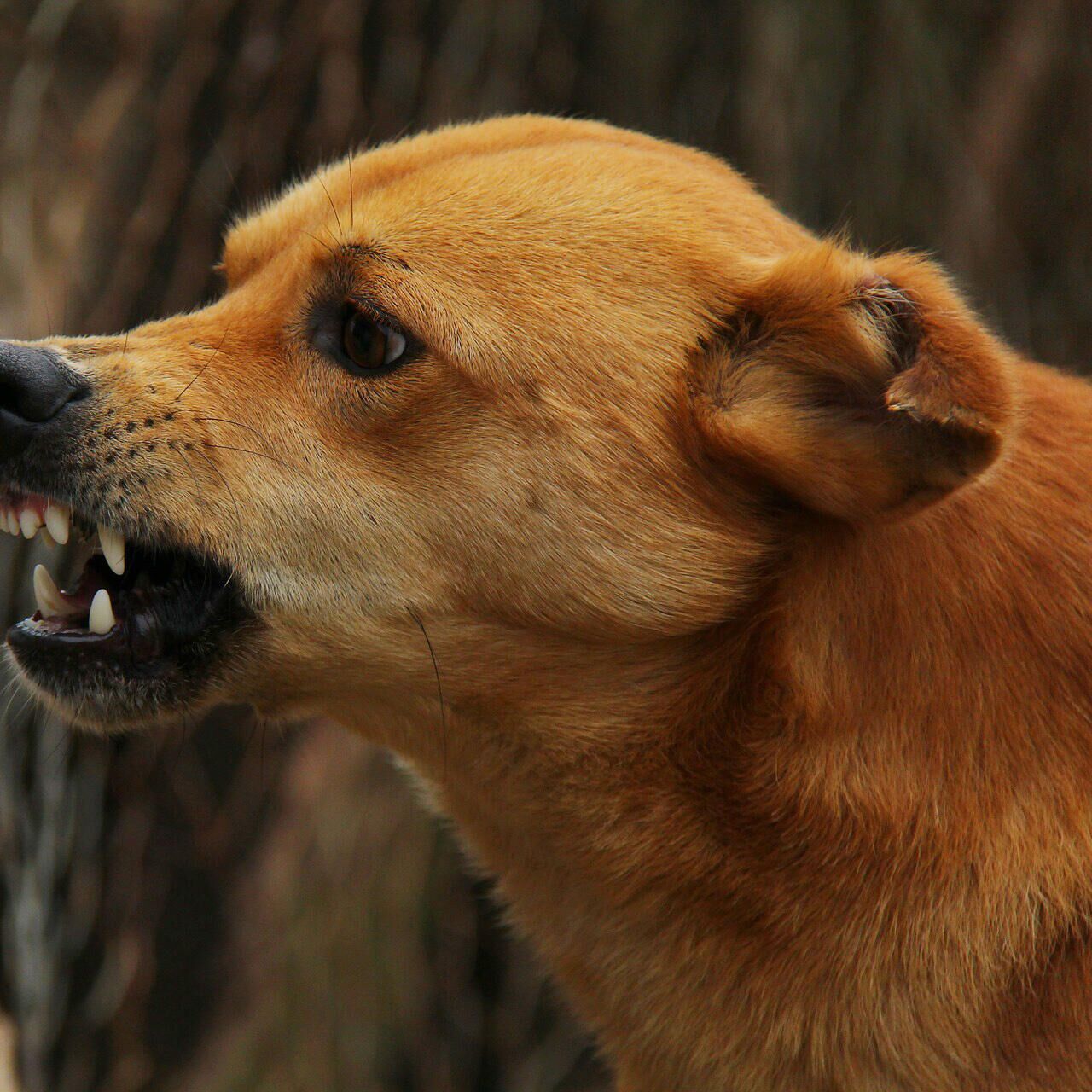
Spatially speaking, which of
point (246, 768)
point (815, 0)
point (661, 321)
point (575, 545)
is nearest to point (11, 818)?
point (246, 768)

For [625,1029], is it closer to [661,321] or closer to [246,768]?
[661,321]

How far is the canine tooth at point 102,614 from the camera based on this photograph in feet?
8.70

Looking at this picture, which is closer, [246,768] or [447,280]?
[447,280]

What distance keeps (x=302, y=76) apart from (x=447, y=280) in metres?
2.20

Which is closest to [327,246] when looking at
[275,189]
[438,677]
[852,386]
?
[438,677]

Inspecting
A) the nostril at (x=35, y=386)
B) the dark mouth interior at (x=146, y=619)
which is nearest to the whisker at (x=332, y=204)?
the nostril at (x=35, y=386)

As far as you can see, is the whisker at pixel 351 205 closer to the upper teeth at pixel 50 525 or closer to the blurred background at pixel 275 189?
the upper teeth at pixel 50 525

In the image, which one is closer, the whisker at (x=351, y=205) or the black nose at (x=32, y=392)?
the black nose at (x=32, y=392)

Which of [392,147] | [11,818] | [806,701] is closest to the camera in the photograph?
[806,701]

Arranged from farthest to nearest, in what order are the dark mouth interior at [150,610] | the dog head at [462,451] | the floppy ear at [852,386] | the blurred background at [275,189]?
the blurred background at [275,189]
the dark mouth interior at [150,610]
the dog head at [462,451]
the floppy ear at [852,386]

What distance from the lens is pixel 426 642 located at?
8.48ft

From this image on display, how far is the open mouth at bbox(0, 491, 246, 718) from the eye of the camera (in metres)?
2.65

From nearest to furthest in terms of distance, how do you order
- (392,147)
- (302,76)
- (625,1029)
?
(625,1029) → (392,147) → (302,76)

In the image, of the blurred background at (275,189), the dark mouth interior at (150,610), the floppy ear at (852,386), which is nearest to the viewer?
the floppy ear at (852,386)
